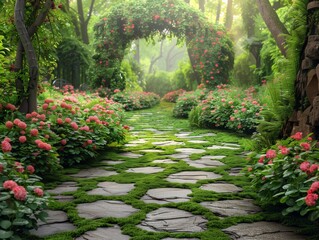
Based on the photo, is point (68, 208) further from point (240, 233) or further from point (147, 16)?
point (147, 16)

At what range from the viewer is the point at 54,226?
3.05 meters

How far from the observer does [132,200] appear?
377cm

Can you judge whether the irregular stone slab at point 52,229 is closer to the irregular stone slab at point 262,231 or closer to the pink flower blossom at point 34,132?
the irregular stone slab at point 262,231

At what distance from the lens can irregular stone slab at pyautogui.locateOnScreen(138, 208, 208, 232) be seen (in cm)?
303

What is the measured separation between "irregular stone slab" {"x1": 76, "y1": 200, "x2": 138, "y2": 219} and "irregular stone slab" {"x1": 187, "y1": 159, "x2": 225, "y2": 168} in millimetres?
2022

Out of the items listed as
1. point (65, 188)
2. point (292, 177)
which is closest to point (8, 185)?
point (65, 188)

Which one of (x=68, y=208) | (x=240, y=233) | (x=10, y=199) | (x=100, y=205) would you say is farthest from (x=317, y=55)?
(x=10, y=199)

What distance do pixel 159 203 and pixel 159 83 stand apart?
2459 cm

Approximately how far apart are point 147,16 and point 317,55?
12276 mm

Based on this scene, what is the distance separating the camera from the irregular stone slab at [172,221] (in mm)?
3029

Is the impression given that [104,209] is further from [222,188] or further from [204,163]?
[204,163]

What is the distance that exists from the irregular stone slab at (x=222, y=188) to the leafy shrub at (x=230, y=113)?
393 centimetres

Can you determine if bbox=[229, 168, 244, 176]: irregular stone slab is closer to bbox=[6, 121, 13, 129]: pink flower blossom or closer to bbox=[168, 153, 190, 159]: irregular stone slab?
bbox=[168, 153, 190, 159]: irregular stone slab

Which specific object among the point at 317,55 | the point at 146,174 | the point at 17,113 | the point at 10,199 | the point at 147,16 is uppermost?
the point at 147,16
